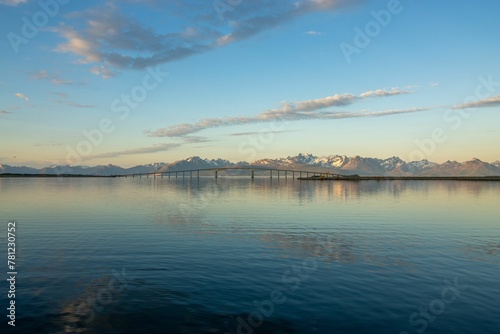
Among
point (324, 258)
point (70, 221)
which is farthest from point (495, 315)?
point (70, 221)

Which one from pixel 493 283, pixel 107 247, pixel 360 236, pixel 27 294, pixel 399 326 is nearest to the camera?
pixel 399 326

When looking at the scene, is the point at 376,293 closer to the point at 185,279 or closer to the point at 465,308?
the point at 465,308

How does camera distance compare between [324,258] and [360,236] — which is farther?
[360,236]

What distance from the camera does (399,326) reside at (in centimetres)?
1723

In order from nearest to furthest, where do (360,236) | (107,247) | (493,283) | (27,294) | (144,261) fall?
(27,294) → (493,283) → (144,261) → (107,247) → (360,236)

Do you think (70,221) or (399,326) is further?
(70,221)

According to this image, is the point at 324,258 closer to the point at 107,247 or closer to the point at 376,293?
the point at 376,293

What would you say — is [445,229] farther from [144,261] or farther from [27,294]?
[27,294]

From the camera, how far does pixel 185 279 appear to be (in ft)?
79.5

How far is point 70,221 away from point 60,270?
30.5 metres

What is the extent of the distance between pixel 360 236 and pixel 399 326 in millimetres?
26407

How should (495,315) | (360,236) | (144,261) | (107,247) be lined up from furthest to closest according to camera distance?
(360,236) < (107,247) < (144,261) < (495,315)

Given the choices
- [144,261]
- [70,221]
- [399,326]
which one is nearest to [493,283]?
[399,326]

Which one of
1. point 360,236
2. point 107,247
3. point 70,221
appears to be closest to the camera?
point 107,247
